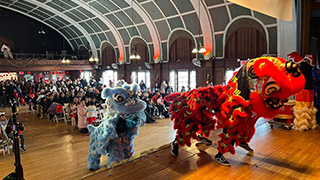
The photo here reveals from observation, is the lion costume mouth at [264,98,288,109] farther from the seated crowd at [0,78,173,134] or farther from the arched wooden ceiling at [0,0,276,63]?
the arched wooden ceiling at [0,0,276,63]

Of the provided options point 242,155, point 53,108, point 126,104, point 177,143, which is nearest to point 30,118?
point 53,108

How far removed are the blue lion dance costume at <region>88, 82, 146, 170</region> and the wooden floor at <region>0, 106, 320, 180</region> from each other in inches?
23.6

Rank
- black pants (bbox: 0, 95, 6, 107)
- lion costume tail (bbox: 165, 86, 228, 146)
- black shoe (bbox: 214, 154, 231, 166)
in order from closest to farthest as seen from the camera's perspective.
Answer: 1. black shoe (bbox: 214, 154, 231, 166)
2. lion costume tail (bbox: 165, 86, 228, 146)
3. black pants (bbox: 0, 95, 6, 107)

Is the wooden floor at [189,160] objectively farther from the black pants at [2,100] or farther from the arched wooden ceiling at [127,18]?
the black pants at [2,100]

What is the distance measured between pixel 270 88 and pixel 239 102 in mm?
469

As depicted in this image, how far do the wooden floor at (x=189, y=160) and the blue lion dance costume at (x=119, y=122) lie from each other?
0.60 meters

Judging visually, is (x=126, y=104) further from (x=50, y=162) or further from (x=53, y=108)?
(x=53, y=108)

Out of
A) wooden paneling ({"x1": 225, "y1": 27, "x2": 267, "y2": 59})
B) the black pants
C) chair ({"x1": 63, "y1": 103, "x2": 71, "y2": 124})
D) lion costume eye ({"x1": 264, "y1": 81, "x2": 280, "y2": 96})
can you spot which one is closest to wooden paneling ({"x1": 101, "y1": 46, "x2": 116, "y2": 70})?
the black pants

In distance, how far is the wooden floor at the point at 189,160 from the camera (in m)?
3.40

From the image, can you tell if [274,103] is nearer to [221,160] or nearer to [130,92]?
[221,160]

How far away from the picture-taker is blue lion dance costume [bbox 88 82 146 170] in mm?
4238

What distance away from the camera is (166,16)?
1316 centimetres

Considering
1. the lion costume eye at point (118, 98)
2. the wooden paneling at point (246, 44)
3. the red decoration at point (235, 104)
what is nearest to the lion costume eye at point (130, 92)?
the lion costume eye at point (118, 98)

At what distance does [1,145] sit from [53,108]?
350 cm
